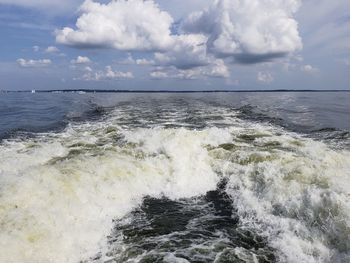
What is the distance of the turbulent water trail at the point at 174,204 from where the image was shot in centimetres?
785

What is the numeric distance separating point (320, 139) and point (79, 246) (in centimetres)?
1631

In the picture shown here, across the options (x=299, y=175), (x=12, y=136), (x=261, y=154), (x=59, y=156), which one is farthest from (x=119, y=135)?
(x=299, y=175)

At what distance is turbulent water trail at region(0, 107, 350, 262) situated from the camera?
→ 309 inches

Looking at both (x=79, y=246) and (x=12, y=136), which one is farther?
(x=12, y=136)

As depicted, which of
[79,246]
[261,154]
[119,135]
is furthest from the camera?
[119,135]

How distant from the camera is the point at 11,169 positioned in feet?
41.9

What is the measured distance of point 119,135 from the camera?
65.6 ft

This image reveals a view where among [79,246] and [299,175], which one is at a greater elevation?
[299,175]

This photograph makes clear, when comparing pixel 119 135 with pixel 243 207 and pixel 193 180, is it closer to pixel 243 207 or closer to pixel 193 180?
pixel 193 180

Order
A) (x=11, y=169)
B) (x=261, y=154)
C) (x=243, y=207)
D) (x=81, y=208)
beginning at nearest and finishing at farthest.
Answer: (x=81, y=208), (x=243, y=207), (x=11, y=169), (x=261, y=154)

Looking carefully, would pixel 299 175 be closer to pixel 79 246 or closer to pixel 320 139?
pixel 79 246

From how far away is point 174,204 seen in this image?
11.2 meters

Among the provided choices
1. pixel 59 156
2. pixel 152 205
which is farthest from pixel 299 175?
pixel 59 156

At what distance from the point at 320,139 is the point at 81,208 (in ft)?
50.1
